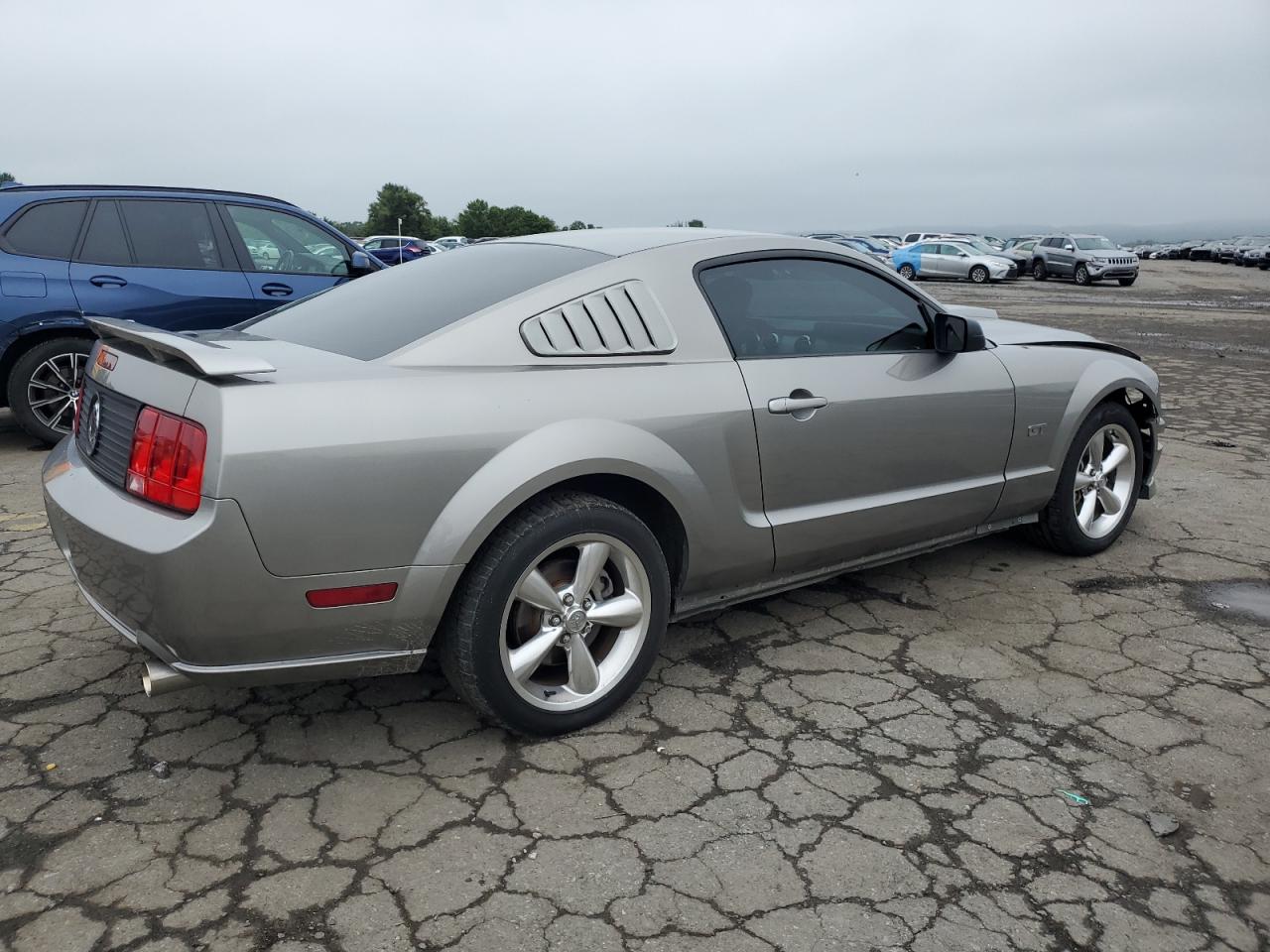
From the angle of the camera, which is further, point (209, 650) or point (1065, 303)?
point (1065, 303)

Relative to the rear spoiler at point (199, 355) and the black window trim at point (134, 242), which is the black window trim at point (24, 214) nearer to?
the black window trim at point (134, 242)

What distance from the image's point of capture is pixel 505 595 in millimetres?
2725

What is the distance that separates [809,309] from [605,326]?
1016 mm

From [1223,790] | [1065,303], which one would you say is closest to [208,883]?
[1223,790]

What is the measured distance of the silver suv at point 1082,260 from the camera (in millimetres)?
30016

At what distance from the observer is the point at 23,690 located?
10.6 feet

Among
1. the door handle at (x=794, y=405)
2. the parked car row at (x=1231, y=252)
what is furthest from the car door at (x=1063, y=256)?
the door handle at (x=794, y=405)

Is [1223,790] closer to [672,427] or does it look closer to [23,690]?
[672,427]

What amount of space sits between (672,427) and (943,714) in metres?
1.26

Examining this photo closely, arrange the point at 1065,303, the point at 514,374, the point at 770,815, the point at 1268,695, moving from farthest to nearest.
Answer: the point at 1065,303 → the point at 1268,695 → the point at 514,374 → the point at 770,815

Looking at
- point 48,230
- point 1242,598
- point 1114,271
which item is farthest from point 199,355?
point 1114,271

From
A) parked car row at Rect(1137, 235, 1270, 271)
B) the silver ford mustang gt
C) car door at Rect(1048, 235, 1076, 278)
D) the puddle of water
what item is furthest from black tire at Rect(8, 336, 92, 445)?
parked car row at Rect(1137, 235, 1270, 271)

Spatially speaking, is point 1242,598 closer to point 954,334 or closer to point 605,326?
point 954,334

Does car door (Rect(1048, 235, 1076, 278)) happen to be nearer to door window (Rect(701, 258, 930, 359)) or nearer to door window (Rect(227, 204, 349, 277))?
door window (Rect(227, 204, 349, 277))
